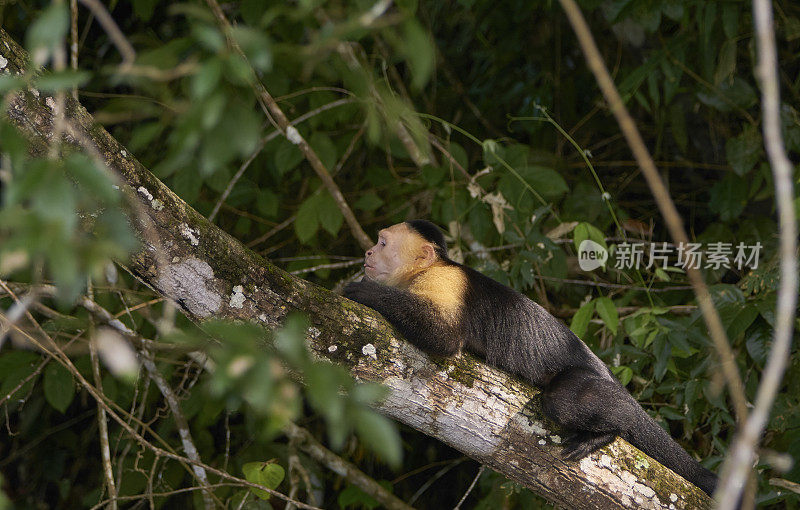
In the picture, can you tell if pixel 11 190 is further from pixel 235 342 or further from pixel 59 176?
pixel 235 342

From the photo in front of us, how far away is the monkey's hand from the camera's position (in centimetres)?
244

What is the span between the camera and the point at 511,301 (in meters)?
2.79

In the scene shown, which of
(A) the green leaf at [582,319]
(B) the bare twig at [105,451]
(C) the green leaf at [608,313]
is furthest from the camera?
(A) the green leaf at [582,319]

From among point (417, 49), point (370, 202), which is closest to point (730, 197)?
point (370, 202)

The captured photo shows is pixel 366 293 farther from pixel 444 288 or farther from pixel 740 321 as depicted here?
pixel 740 321

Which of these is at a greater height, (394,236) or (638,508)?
(394,236)

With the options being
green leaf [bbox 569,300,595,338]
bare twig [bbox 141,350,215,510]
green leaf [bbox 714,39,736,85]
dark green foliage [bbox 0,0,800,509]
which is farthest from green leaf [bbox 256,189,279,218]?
green leaf [bbox 714,39,736,85]

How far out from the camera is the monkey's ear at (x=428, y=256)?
10.2 ft

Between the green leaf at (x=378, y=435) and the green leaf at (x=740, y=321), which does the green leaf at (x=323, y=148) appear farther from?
the green leaf at (x=378, y=435)

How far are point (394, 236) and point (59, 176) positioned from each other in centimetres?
240

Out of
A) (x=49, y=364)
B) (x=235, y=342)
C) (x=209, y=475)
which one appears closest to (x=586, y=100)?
(x=209, y=475)

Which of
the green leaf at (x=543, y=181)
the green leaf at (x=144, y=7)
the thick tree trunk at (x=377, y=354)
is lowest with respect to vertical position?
the thick tree trunk at (x=377, y=354)

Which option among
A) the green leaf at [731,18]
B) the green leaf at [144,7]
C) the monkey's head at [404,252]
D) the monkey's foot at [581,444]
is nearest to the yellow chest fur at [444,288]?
the monkey's head at [404,252]

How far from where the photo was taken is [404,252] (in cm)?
319
